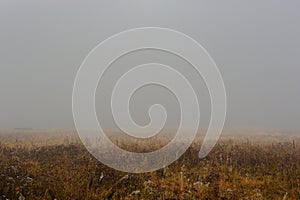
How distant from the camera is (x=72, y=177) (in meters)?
10.1

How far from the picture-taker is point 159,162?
40.7 ft

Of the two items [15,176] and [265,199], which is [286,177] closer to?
[265,199]

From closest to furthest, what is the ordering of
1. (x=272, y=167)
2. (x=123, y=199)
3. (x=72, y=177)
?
(x=123, y=199)
(x=72, y=177)
(x=272, y=167)

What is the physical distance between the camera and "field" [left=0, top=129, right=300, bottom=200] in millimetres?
8977

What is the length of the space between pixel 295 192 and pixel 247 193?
1.16m

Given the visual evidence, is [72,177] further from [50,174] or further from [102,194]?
[102,194]

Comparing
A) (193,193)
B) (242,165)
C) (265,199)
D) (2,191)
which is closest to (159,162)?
(242,165)

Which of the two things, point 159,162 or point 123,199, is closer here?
point 123,199

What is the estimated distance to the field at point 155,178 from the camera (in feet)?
29.5

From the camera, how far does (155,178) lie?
1045 centimetres

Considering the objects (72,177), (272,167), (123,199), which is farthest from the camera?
(272,167)

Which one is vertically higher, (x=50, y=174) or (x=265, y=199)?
(x=50, y=174)

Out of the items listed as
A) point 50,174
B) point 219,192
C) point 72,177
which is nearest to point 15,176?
point 50,174

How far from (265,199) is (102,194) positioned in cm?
379
